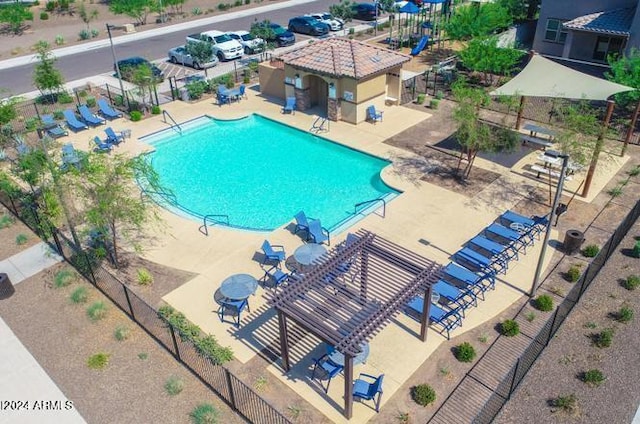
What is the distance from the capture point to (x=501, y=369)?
12.5 meters

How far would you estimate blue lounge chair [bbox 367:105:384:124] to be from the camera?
87.1ft

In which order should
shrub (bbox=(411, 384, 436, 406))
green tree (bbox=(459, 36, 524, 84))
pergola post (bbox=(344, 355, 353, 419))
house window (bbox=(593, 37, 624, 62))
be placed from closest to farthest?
pergola post (bbox=(344, 355, 353, 419))
shrub (bbox=(411, 384, 436, 406))
green tree (bbox=(459, 36, 524, 84))
house window (bbox=(593, 37, 624, 62))

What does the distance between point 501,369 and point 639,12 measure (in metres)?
27.6

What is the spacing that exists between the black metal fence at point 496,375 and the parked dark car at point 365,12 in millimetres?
41419

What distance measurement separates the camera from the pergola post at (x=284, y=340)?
38.5 feet

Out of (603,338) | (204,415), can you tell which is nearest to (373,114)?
(603,338)

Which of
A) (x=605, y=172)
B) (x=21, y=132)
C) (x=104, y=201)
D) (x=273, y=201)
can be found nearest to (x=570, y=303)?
(x=605, y=172)

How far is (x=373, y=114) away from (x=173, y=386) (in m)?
18.5

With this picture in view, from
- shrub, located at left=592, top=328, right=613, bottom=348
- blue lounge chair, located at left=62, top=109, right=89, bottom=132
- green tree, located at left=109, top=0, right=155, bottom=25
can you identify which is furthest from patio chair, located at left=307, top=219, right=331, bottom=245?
green tree, located at left=109, top=0, right=155, bottom=25

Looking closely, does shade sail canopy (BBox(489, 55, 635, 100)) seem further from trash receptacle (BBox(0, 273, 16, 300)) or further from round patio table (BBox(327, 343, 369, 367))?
trash receptacle (BBox(0, 273, 16, 300))

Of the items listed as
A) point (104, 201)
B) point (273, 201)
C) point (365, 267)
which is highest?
point (104, 201)

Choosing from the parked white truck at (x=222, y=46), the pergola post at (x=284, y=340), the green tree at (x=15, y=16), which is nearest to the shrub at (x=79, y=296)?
the pergola post at (x=284, y=340)

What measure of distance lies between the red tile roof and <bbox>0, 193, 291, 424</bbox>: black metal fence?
49.2ft

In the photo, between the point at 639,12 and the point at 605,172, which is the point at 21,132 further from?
the point at 639,12
